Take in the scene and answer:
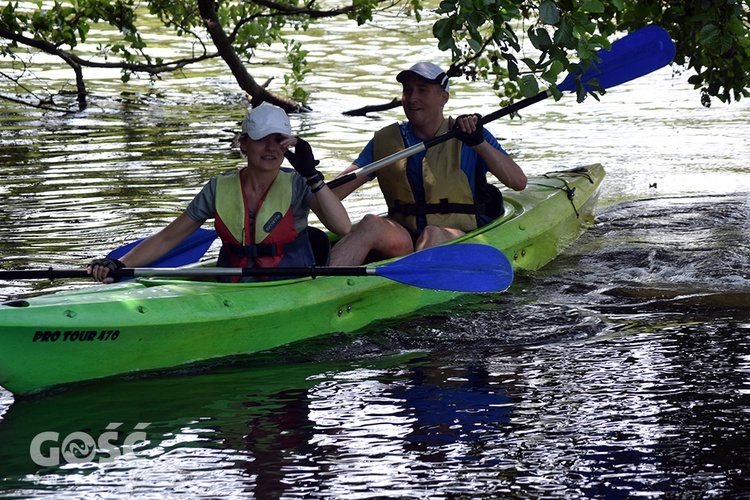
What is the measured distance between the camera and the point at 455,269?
15.8 feet

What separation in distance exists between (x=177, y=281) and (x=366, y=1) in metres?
4.66

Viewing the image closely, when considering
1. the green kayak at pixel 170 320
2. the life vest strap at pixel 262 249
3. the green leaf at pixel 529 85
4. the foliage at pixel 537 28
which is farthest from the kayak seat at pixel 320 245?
the green leaf at pixel 529 85

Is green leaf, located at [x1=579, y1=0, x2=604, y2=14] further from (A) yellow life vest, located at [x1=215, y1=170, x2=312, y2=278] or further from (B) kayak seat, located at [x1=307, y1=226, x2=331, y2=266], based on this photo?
(B) kayak seat, located at [x1=307, y1=226, x2=331, y2=266]

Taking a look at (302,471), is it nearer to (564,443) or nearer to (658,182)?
(564,443)

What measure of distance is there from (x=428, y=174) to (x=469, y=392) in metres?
1.82

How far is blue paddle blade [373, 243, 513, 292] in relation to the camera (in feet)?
15.6

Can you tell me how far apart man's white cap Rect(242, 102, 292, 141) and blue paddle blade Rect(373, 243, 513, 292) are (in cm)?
78

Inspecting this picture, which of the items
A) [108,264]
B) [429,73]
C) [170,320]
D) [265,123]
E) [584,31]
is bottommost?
[170,320]

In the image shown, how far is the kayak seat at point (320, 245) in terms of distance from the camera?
197 inches

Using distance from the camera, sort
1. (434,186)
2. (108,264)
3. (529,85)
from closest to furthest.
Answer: (529,85), (108,264), (434,186)

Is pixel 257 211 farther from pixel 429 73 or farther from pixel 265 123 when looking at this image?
pixel 429 73

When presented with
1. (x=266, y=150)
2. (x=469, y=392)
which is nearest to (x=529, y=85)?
(x=266, y=150)

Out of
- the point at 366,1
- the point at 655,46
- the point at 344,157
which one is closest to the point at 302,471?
the point at 655,46

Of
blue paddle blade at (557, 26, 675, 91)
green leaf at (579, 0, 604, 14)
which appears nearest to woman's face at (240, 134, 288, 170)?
green leaf at (579, 0, 604, 14)
